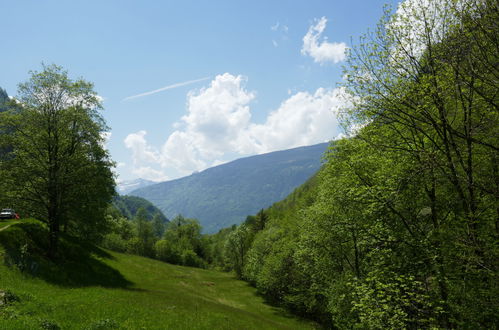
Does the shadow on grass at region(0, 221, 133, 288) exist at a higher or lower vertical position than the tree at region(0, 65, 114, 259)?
lower

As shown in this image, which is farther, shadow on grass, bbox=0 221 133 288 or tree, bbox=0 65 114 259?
tree, bbox=0 65 114 259

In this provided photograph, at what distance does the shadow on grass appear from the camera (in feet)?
77.9

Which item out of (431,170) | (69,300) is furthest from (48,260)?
(431,170)

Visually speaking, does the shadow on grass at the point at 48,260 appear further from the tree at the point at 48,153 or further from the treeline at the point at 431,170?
the treeline at the point at 431,170

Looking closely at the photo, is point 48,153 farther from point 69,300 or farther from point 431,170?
point 431,170

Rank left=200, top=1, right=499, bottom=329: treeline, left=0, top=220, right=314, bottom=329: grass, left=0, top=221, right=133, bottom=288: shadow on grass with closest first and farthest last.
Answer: left=200, top=1, right=499, bottom=329: treeline < left=0, top=220, right=314, bottom=329: grass < left=0, top=221, right=133, bottom=288: shadow on grass

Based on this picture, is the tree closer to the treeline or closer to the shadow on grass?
the shadow on grass

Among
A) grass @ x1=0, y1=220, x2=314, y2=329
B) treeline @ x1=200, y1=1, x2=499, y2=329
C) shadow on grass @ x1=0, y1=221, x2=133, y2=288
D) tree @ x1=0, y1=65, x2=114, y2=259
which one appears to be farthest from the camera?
Answer: tree @ x1=0, y1=65, x2=114, y2=259

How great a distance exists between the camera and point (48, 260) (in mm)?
26906

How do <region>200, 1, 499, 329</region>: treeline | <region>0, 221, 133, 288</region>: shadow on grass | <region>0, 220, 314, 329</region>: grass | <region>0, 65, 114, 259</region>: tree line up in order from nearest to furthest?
<region>200, 1, 499, 329</region>: treeline
<region>0, 220, 314, 329</region>: grass
<region>0, 221, 133, 288</region>: shadow on grass
<region>0, 65, 114, 259</region>: tree

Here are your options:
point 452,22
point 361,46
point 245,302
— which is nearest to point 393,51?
point 361,46

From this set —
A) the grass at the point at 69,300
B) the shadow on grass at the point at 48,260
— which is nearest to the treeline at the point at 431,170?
the grass at the point at 69,300

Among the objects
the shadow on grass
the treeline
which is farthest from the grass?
the treeline

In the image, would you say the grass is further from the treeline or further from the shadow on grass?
the treeline
